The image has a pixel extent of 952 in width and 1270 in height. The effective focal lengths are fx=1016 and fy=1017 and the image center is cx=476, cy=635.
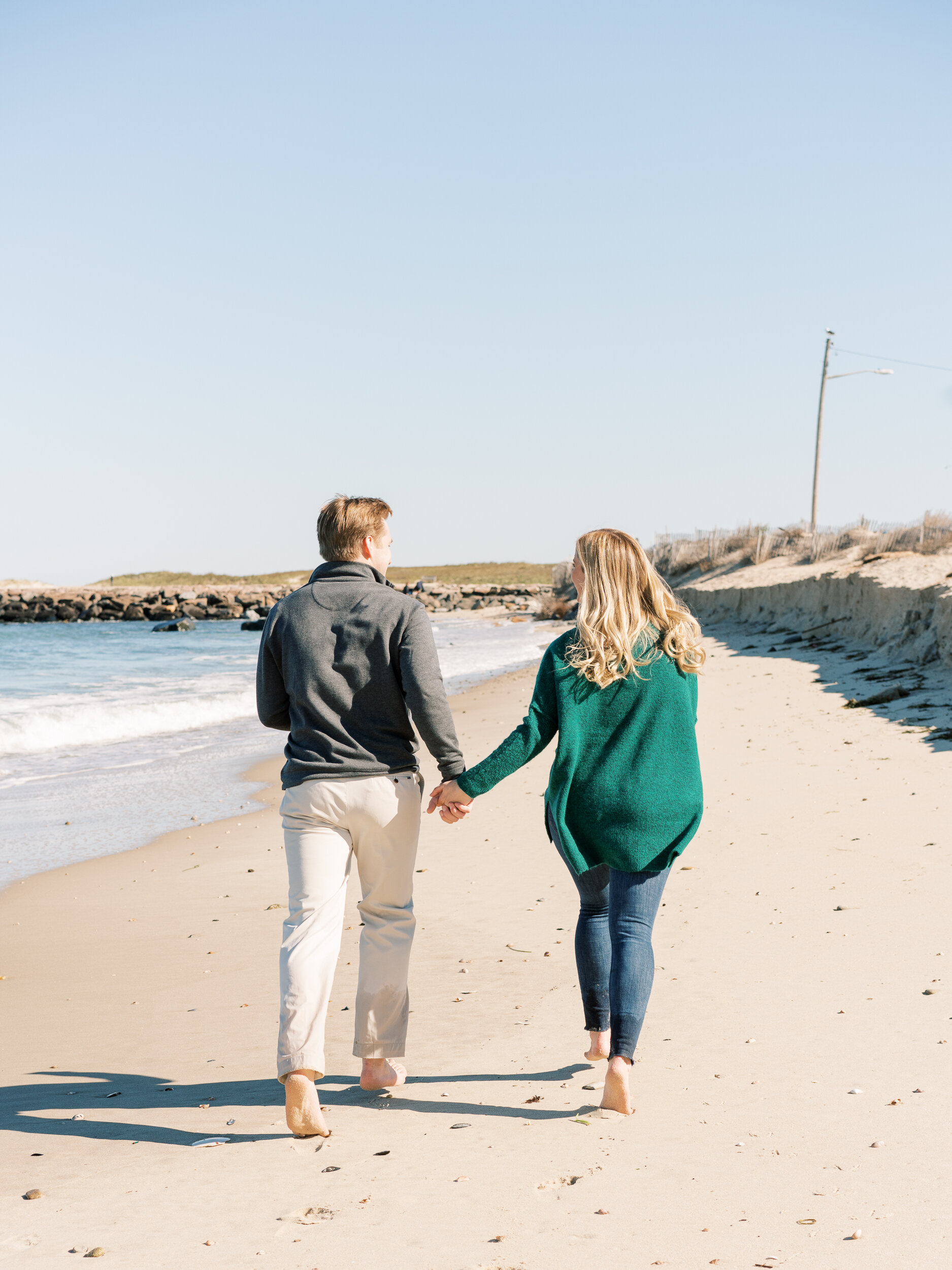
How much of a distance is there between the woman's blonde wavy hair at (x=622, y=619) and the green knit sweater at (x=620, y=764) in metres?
0.05

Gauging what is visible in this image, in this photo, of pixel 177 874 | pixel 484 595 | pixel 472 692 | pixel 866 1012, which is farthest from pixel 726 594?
pixel 484 595

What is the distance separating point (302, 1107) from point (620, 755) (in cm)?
147

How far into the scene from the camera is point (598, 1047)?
3.55 m

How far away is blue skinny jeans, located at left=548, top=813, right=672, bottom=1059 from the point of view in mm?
3215

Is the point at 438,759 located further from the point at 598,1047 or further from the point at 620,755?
the point at 598,1047

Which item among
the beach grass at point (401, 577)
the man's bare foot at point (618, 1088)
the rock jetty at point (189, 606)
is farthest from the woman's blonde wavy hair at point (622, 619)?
the beach grass at point (401, 577)

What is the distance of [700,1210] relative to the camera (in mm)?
2623

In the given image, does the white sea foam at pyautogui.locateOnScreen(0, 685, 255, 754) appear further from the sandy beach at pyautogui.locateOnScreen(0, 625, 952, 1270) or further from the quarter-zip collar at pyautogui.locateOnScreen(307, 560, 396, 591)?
the quarter-zip collar at pyautogui.locateOnScreen(307, 560, 396, 591)

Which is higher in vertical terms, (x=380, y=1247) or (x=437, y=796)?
(x=437, y=796)

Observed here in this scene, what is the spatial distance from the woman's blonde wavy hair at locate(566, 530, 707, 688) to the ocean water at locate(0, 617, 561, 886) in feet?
17.8

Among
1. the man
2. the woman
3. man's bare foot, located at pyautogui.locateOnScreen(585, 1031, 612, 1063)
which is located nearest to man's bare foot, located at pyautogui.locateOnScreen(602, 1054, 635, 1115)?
the woman

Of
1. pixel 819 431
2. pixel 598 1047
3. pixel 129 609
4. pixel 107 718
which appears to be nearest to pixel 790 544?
pixel 819 431

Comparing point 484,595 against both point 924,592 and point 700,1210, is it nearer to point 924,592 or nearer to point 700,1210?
point 924,592

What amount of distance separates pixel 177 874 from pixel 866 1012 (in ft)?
15.5
